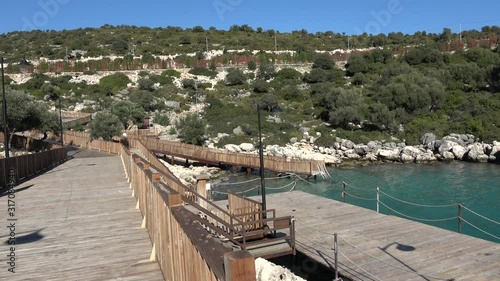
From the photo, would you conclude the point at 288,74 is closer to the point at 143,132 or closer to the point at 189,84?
the point at 189,84

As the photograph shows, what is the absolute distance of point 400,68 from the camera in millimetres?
58906

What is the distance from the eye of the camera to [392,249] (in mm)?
9312

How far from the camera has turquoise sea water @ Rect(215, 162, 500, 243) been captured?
19672mm

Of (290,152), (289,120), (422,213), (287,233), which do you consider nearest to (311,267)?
(287,233)

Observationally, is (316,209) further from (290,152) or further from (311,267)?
(290,152)

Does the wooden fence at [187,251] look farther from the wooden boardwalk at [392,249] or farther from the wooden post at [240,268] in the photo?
the wooden boardwalk at [392,249]

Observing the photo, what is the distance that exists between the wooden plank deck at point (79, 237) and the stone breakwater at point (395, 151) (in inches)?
1037

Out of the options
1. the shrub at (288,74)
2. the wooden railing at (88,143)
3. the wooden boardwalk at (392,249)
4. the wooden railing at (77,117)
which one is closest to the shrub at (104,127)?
the wooden railing at (88,143)

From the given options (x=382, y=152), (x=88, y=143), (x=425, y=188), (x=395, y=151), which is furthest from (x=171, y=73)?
(x=425, y=188)

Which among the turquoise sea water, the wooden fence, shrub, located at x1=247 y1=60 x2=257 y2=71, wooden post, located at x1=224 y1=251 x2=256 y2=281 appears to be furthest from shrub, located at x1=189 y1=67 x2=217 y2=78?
wooden post, located at x1=224 y1=251 x2=256 y2=281

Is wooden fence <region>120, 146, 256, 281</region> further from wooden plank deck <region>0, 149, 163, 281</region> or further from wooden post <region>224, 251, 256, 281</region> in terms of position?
wooden plank deck <region>0, 149, 163, 281</region>

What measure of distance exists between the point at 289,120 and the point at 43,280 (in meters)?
44.9

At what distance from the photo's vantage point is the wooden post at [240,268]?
7.17ft

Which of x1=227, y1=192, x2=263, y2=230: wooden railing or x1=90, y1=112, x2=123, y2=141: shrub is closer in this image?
x1=227, y1=192, x2=263, y2=230: wooden railing
